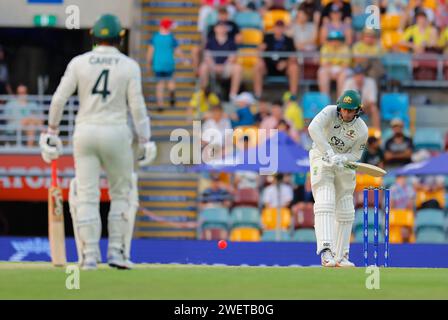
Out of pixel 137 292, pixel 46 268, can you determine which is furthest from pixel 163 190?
pixel 137 292

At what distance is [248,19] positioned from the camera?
23.3m

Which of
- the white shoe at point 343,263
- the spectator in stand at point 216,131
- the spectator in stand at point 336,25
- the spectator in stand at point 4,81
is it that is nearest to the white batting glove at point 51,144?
the white shoe at point 343,263

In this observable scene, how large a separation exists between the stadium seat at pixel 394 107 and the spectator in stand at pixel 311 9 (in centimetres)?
159

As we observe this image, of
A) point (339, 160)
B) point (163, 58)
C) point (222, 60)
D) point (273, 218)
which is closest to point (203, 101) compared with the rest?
point (222, 60)

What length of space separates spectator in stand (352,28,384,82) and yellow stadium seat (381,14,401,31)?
245 mm

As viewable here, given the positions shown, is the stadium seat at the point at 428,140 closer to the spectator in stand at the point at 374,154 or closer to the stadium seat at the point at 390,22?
the spectator in stand at the point at 374,154

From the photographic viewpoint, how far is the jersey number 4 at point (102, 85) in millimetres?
11664

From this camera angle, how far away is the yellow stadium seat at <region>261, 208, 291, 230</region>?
2142 centimetres

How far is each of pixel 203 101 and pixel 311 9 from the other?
7.56 feet

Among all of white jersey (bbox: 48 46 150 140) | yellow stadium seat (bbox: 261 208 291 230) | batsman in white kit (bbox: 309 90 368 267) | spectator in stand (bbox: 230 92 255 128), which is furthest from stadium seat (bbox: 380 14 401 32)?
white jersey (bbox: 48 46 150 140)

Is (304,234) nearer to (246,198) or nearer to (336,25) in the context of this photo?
(246,198)

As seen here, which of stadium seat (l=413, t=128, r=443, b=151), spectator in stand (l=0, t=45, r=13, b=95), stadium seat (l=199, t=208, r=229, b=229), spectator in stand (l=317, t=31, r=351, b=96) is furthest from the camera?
spectator in stand (l=0, t=45, r=13, b=95)

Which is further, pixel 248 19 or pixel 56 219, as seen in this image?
pixel 248 19

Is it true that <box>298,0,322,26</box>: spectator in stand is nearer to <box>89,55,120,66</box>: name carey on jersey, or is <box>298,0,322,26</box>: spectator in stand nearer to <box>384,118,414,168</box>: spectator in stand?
<box>384,118,414,168</box>: spectator in stand
